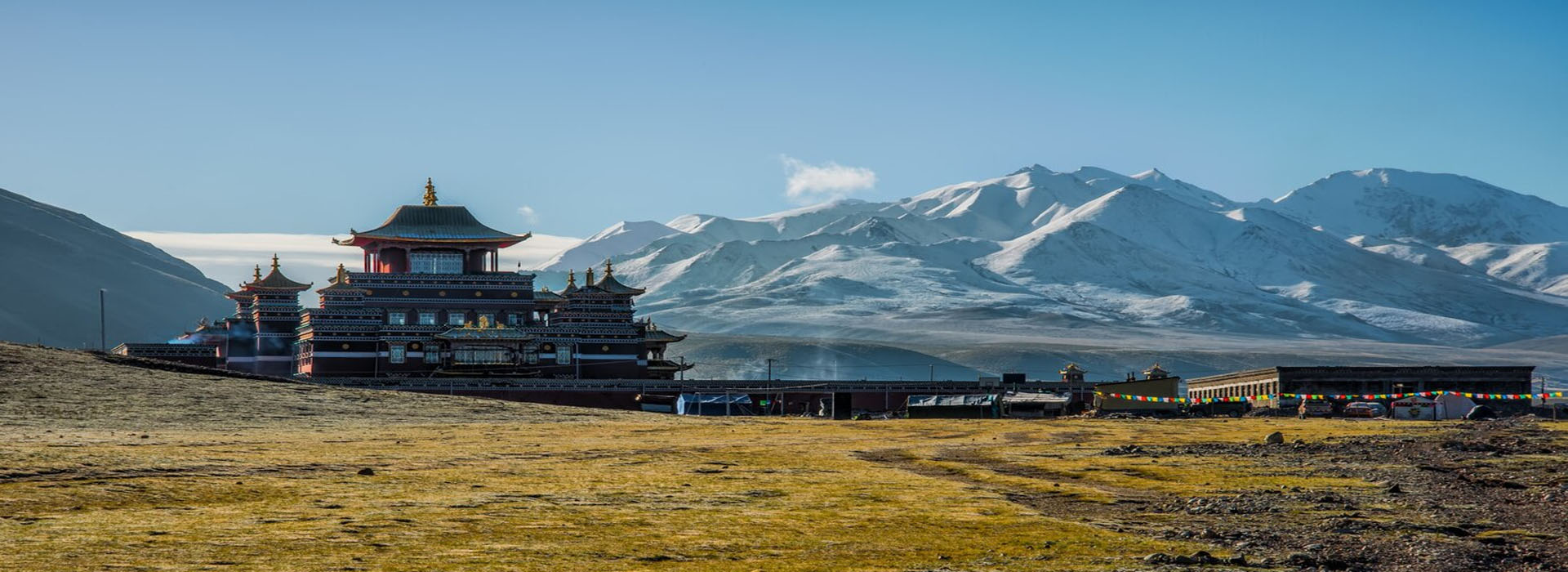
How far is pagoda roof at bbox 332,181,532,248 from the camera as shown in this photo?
478ft

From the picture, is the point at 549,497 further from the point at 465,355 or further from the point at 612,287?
the point at 612,287

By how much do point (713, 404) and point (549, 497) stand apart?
289 ft

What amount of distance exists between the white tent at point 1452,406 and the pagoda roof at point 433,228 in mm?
72619

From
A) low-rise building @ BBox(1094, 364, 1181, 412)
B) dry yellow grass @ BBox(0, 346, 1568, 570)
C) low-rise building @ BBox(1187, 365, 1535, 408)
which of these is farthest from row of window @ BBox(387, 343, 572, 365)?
low-rise building @ BBox(1187, 365, 1535, 408)

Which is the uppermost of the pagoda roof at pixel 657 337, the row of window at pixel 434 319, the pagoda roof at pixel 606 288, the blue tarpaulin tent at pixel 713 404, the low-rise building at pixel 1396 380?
the pagoda roof at pixel 606 288

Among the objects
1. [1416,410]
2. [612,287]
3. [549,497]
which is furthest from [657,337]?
[549,497]

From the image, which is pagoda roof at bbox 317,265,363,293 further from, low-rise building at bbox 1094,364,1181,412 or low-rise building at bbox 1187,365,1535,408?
low-rise building at bbox 1187,365,1535,408

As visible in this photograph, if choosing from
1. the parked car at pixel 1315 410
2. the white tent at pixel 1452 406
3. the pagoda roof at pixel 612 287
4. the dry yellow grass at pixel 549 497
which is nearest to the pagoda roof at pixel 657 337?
the pagoda roof at pixel 612 287

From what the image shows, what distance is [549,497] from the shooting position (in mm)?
41531

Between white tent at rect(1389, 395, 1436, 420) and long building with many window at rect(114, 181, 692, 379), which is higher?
long building with many window at rect(114, 181, 692, 379)

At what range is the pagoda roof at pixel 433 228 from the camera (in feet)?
478

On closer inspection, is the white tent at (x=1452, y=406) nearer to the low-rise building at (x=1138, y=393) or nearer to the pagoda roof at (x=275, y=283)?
the low-rise building at (x=1138, y=393)

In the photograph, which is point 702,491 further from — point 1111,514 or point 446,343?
point 446,343

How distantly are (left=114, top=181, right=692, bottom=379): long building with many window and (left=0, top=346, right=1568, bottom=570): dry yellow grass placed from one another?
6014cm
